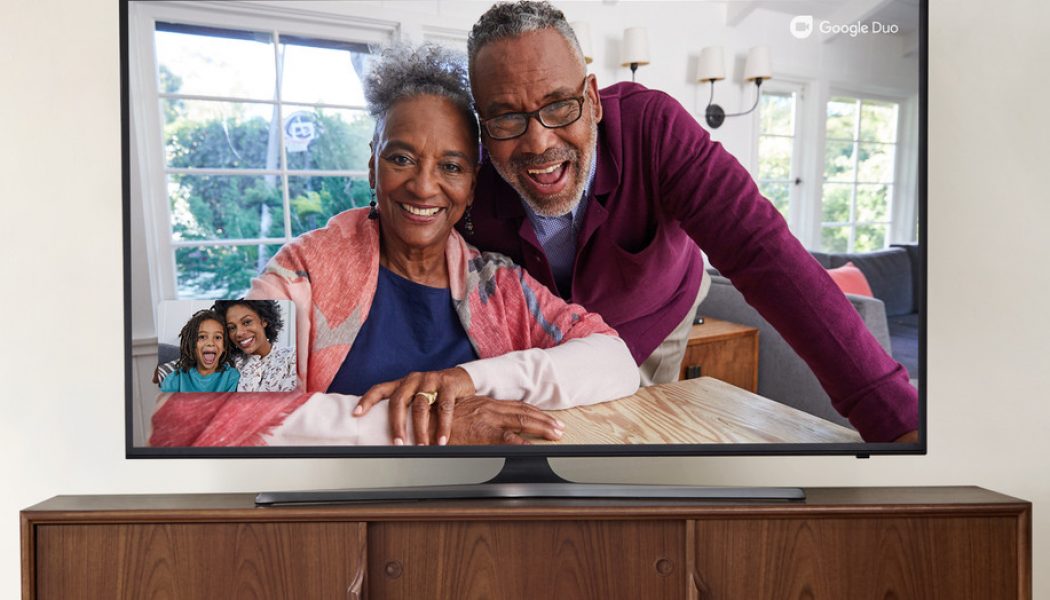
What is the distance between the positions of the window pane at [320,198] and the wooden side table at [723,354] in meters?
0.82

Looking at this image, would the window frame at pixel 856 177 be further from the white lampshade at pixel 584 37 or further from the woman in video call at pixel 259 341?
the woman in video call at pixel 259 341

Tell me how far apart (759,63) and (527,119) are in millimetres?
548

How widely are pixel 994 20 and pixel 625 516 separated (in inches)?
65.7

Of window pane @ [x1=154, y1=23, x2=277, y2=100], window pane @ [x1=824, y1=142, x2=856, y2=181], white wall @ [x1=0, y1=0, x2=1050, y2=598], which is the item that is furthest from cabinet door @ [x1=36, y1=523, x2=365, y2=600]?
window pane @ [x1=824, y1=142, x2=856, y2=181]

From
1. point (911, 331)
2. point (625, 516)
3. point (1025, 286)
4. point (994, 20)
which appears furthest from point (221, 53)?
point (1025, 286)

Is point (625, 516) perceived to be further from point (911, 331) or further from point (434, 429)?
point (911, 331)

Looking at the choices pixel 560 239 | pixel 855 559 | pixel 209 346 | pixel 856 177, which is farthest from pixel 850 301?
pixel 209 346

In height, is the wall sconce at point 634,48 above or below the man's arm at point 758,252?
above

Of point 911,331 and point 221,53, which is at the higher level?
point 221,53

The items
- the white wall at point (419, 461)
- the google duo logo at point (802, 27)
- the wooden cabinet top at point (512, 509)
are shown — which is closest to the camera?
the wooden cabinet top at point (512, 509)

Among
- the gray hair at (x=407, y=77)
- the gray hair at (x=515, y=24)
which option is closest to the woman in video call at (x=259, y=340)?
the gray hair at (x=407, y=77)

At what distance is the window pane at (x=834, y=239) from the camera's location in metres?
1.68

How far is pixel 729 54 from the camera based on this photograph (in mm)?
1671

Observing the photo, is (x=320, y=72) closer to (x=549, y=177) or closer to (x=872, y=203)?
(x=549, y=177)
